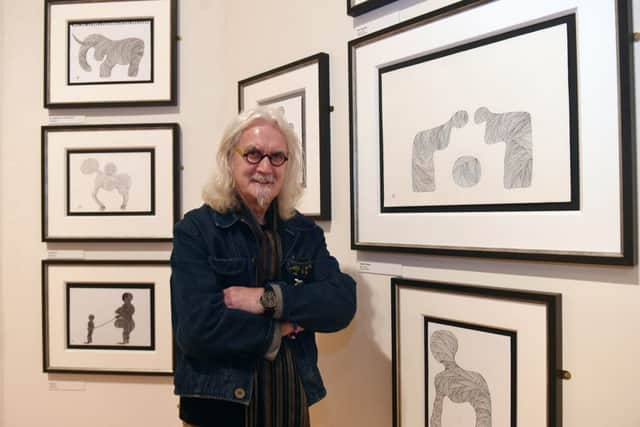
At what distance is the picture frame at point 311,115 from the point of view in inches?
65.8

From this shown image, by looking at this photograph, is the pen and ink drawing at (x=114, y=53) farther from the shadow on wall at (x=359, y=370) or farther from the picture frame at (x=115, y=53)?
the shadow on wall at (x=359, y=370)

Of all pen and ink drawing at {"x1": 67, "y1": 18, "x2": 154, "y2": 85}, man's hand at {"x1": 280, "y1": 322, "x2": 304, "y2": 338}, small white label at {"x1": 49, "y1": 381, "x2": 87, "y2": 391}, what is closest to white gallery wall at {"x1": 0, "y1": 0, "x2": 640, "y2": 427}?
small white label at {"x1": 49, "y1": 381, "x2": 87, "y2": 391}

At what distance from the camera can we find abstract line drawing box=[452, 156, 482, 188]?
1.23 metres

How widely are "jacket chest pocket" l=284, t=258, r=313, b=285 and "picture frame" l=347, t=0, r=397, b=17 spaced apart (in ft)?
2.70

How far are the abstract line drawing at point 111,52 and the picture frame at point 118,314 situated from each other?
34.4 inches

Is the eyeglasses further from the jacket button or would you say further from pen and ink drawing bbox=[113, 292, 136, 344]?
pen and ink drawing bbox=[113, 292, 136, 344]

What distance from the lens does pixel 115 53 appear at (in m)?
2.15

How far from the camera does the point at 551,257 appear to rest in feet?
3.52

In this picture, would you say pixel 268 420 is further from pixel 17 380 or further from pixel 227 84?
pixel 17 380

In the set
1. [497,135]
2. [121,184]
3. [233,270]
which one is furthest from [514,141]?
[121,184]

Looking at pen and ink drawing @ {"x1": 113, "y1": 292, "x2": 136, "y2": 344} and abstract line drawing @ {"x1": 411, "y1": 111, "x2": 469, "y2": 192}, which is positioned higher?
abstract line drawing @ {"x1": 411, "y1": 111, "x2": 469, "y2": 192}

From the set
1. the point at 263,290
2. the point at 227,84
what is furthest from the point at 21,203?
the point at 263,290

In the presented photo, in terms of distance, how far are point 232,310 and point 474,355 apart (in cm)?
64

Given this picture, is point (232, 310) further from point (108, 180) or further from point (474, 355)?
point (108, 180)
